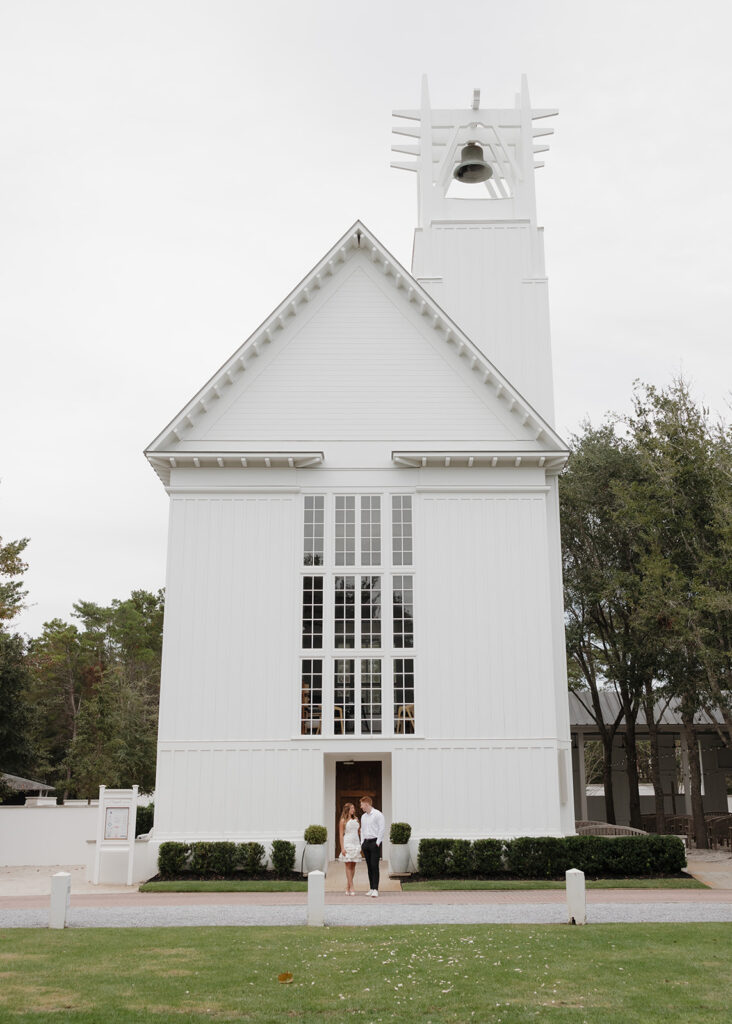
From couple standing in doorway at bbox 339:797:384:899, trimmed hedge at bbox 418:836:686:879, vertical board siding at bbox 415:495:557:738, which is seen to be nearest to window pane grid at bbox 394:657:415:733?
vertical board siding at bbox 415:495:557:738

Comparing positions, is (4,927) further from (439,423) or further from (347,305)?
(347,305)

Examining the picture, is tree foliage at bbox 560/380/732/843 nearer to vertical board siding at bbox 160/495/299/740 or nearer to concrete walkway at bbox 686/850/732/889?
concrete walkway at bbox 686/850/732/889

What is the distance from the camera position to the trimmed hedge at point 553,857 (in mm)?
19156

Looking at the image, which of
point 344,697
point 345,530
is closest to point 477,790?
point 344,697

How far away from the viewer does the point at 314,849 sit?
19641 millimetres

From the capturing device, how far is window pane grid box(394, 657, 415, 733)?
68.7 ft

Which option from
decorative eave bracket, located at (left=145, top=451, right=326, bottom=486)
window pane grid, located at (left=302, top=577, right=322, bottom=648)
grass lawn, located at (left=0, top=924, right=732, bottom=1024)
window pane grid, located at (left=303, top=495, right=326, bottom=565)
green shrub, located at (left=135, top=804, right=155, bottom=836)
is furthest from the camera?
green shrub, located at (left=135, top=804, right=155, bottom=836)

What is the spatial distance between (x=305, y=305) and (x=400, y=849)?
1288 cm

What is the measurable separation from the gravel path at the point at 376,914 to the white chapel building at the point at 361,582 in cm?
467

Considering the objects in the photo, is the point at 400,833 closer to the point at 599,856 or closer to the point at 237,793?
the point at 237,793

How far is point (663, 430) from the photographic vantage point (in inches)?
958

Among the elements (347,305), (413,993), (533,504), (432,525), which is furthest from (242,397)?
(413,993)

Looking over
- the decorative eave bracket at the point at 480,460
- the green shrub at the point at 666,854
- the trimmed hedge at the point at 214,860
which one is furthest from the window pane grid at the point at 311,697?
the green shrub at the point at 666,854

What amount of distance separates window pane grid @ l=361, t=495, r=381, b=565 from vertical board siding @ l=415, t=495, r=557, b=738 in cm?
102
